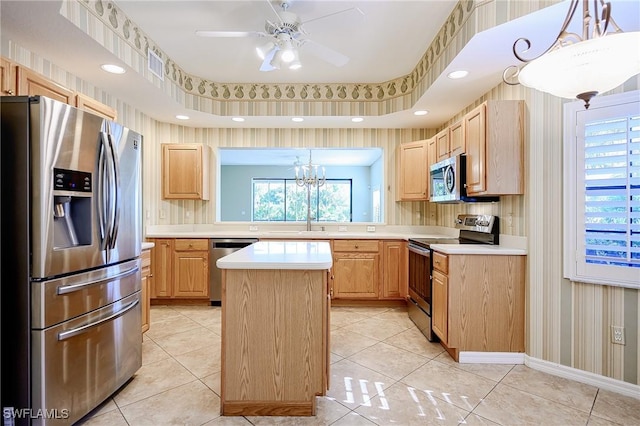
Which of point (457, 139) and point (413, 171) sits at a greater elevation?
point (457, 139)

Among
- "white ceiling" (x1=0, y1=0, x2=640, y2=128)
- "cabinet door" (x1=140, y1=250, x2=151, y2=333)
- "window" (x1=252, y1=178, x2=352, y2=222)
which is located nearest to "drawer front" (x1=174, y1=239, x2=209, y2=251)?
"cabinet door" (x1=140, y1=250, x2=151, y2=333)

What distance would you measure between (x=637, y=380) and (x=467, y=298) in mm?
1087

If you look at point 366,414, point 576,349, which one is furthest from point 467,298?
point 366,414

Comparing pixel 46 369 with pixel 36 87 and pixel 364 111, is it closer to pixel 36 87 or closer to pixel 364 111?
pixel 36 87

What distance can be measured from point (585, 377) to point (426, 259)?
1.38m

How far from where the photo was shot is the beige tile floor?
1791 millimetres

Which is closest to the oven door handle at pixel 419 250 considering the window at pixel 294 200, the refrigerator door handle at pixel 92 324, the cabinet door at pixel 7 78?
the refrigerator door handle at pixel 92 324

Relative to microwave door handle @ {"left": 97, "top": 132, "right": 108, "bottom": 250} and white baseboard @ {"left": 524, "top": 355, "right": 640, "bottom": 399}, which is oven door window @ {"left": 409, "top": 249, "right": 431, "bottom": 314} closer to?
white baseboard @ {"left": 524, "top": 355, "right": 640, "bottom": 399}

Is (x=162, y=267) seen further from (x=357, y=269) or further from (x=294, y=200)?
(x=294, y=200)

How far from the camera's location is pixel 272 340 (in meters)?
1.78

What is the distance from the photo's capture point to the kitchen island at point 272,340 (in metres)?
1.77

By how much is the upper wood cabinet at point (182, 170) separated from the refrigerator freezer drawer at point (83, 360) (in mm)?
2261

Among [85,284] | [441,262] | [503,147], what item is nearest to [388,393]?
[441,262]

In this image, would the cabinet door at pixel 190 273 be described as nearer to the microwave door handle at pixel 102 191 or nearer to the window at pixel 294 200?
the microwave door handle at pixel 102 191
